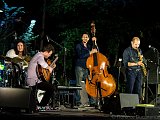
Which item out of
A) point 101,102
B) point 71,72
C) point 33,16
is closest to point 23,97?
point 101,102

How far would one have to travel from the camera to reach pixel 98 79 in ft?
28.6

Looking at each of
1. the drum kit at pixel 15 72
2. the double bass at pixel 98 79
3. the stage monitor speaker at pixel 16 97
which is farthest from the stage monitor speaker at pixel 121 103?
the drum kit at pixel 15 72

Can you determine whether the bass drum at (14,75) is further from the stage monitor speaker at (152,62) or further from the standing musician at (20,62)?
the stage monitor speaker at (152,62)

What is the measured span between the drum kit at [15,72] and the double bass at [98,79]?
1.47 meters

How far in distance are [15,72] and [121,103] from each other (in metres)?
2.48

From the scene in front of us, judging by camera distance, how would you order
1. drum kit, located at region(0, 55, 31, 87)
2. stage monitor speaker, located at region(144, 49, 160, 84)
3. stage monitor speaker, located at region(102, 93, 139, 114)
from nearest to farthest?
stage monitor speaker, located at region(102, 93, 139, 114) < drum kit, located at region(0, 55, 31, 87) < stage monitor speaker, located at region(144, 49, 160, 84)

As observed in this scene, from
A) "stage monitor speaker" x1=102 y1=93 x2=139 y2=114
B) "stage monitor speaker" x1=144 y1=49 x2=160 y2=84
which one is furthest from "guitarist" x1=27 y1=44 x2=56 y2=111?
"stage monitor speaker" x1=144 y1=49 x2=160 y2=84

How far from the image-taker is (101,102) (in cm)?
873

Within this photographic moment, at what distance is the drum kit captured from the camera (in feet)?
26.6

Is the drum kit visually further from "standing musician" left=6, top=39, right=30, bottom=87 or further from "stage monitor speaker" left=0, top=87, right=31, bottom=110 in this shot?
"stage monitor speaker" left=0, top=87, right=31, bottom=110

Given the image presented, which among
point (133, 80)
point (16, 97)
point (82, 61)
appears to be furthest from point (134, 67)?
point (16, 97)

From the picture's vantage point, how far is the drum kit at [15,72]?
26.6ft

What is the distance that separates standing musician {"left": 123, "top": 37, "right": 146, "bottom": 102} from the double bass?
0.40 m

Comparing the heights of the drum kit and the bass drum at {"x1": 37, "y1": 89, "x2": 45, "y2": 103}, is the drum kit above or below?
above
